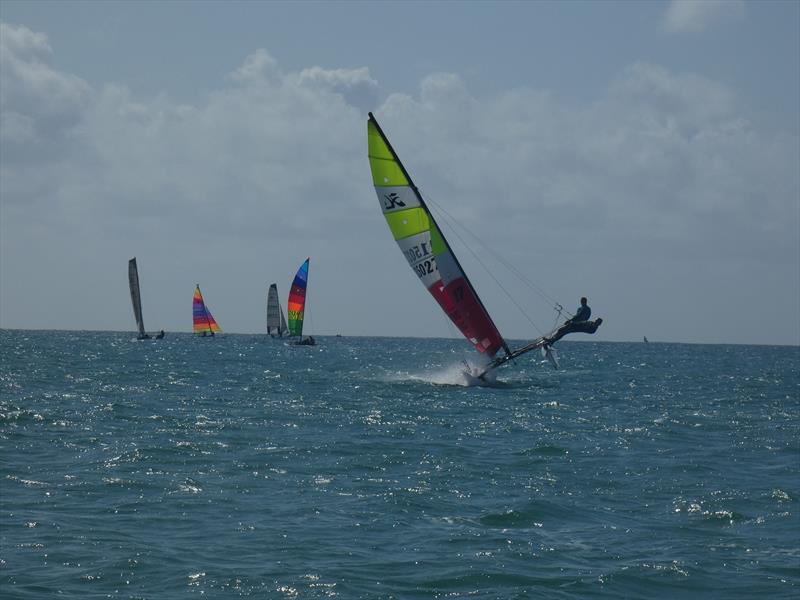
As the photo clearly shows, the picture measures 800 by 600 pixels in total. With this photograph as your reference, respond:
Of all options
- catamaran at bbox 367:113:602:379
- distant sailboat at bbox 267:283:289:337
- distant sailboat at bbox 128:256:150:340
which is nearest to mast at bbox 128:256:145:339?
distant sailboat at bbox 128:256:150:340

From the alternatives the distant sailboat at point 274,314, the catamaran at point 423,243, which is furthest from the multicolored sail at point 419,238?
the distant sailboat at point 274,314

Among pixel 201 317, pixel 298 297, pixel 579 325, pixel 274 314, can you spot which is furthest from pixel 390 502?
pixel 201 317

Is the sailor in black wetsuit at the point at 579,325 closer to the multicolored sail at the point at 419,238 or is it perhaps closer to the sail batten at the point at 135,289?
the multicolored sail at the point at 419,238

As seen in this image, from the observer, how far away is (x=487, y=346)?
131 ft

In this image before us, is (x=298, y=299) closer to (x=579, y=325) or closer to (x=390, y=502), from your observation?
(x=579, y=325)

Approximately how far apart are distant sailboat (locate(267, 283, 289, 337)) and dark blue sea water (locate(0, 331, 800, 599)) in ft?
266

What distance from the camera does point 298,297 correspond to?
312 ft

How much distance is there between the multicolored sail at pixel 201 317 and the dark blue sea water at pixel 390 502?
94.2m

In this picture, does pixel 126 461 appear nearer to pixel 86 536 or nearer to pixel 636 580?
pixel 86 536

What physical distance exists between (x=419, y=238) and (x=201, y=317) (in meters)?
98.9

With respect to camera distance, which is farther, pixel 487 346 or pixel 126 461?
pixel 487 346

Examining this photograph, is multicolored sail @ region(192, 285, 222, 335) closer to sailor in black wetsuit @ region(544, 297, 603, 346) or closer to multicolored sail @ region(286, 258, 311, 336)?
multicolored sail @ region(286, 258, 311, 336)

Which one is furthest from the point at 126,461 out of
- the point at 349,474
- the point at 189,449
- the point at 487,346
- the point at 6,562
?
the point at 487,346

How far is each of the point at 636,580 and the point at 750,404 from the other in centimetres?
2779
